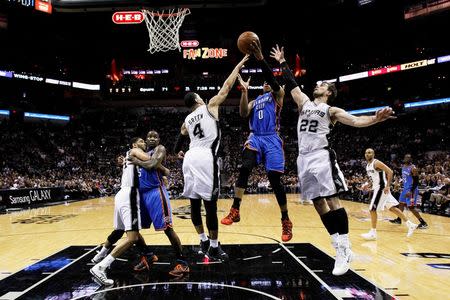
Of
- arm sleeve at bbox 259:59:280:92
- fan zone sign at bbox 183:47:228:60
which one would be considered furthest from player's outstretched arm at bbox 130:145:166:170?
fan zone sign at bbox 183:47:228:60

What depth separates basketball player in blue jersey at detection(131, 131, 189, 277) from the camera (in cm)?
532

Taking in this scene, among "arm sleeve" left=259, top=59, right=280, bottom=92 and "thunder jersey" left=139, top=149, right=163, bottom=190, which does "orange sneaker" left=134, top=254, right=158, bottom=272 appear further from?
"arm sleeve" left=259, top=59, right=280, bottom=92

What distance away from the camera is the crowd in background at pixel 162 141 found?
24828 millimetres

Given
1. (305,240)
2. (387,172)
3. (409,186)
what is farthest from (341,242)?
(409,186)

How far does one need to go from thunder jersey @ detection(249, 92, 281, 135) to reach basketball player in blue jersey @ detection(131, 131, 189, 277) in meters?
1.37

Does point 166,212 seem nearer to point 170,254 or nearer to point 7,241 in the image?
point 170,254

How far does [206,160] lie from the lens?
494 cm

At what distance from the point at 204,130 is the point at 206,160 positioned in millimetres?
396

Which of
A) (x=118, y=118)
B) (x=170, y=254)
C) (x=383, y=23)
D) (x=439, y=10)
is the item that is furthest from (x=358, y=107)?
(x=170, y=254)

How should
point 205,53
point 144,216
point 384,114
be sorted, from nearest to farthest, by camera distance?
1. point 384,114
2. point 144,216
3. point 205,53

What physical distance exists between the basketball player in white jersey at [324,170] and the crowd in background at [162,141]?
51.5 ft

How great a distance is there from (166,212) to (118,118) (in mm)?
33125

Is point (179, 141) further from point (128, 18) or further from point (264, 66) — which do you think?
point (128, 18)

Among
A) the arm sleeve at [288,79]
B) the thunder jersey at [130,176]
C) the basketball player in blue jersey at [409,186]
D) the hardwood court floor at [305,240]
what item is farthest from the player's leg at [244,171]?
the basketball player in blue jersey at [409,186]
